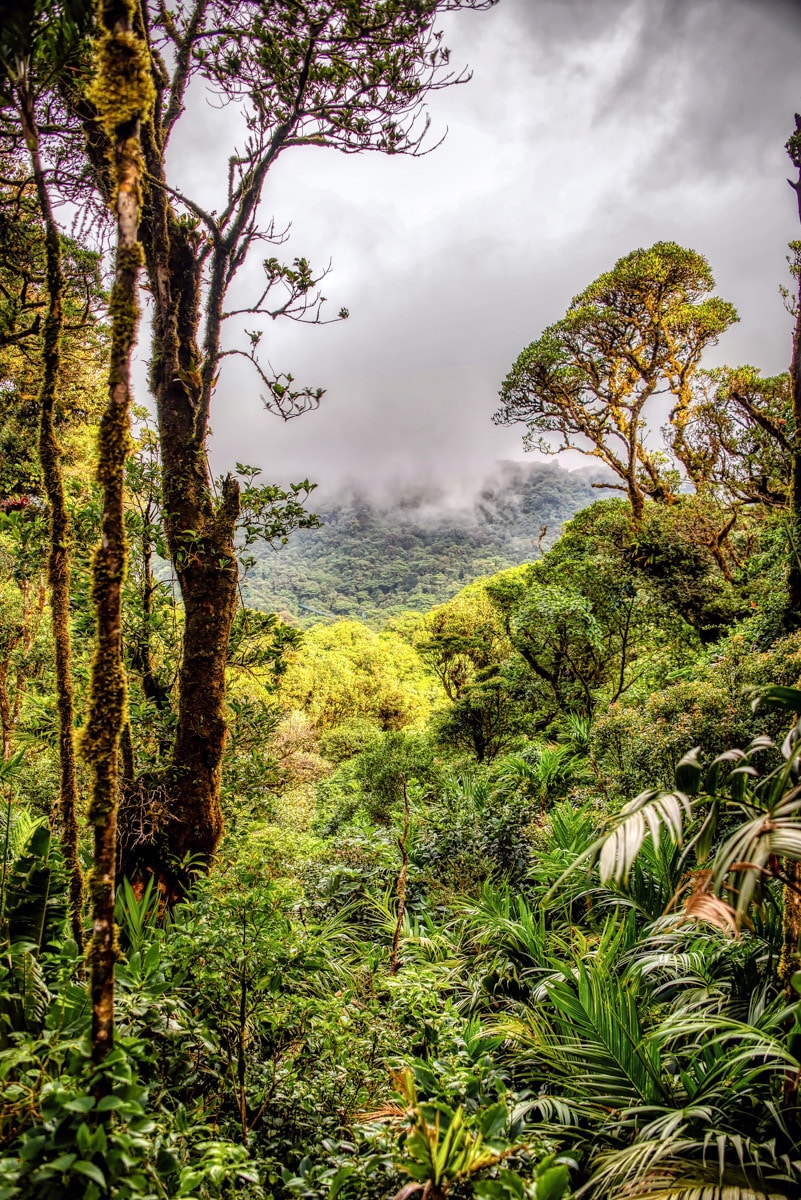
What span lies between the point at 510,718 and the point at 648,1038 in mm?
8348

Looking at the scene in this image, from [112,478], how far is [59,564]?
0.77 metres

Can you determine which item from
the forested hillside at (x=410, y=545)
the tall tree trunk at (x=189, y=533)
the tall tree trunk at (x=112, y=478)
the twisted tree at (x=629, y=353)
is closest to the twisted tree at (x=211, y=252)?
the tall tree trunk at (x=189, y=533)

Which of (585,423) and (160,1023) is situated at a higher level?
(585,423)

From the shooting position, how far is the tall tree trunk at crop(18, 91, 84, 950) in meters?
1.85

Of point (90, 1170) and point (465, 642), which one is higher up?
point (465, 642)

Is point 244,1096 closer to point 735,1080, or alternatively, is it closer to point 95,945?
point 95,945

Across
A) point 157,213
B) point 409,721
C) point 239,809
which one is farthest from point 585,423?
point 409,721

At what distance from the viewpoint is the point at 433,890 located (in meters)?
5.37

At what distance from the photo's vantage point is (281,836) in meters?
3.88

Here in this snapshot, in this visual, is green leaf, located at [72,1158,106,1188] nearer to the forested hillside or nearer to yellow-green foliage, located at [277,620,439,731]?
yellow-green foliage, located at [277,620,439,731]

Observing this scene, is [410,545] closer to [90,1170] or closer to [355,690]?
[355,690]

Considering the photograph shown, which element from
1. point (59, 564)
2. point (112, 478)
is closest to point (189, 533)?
point (59, 564)

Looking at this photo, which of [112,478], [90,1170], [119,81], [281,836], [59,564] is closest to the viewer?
[90,1170]

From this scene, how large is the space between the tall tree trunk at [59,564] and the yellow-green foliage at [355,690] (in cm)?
1726
